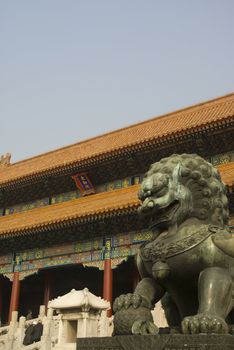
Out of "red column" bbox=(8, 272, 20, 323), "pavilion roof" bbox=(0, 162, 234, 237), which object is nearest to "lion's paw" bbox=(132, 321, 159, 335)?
"pavilion roof" bbox=(0, 162, 234, 237)

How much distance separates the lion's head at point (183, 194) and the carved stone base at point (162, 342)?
34.4 inches

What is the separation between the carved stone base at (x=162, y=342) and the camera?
2686mm

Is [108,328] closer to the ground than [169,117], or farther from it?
closer to the ground

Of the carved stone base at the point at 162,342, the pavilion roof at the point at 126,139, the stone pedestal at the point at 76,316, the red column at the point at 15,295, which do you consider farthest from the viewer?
the pavilion roof at the point at 126,139

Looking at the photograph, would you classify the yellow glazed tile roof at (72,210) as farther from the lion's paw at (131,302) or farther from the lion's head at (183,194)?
the lion's paw at (131,302)

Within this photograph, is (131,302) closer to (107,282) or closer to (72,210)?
(107,282)

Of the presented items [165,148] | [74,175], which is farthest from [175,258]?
[74,175]

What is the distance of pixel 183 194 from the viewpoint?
3436 millimetres

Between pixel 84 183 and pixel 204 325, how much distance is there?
1495cm

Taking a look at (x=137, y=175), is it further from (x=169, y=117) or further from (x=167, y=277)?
(x=167, y=277)

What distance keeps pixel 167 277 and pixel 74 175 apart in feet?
47.5

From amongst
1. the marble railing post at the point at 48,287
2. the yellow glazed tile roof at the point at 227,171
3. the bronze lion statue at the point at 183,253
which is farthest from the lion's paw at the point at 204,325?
the marble railing post at the point at 48,287

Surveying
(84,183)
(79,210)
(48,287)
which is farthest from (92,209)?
(48,287)

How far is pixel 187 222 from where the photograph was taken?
3.43 m
